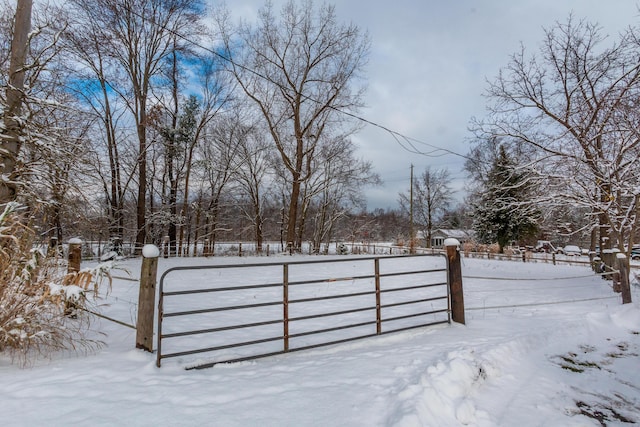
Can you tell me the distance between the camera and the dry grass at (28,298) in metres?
2.83

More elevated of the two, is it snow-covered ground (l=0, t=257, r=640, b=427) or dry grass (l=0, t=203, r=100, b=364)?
dry grass (l=0, t=203, r=100, b=364)

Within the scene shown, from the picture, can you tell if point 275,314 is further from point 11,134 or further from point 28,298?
point 11,134

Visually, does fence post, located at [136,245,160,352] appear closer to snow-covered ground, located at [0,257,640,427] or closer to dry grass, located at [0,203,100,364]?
snow-covered ground, located at [0,257,640,427]

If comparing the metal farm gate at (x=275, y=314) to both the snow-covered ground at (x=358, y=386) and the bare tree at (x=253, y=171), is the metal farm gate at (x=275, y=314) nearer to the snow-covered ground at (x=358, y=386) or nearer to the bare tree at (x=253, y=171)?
the snow-covered ground at (x=358, y=386)

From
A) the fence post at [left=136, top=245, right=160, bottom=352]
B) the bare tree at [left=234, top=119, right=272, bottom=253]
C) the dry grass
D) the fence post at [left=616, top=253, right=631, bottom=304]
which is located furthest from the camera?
the bare tree at [left=234, top=119, right=272, bottom=253]

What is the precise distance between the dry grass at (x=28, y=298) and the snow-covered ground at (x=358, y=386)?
0.71 ft

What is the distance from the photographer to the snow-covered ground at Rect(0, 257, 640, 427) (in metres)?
2.20

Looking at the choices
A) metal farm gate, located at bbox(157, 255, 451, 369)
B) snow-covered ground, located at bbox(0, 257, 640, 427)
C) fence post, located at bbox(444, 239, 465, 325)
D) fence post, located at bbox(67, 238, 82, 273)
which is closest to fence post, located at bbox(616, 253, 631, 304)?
snow-covered ground, located at bbox(0, 257, 640, 427)

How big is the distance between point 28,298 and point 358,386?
122 inches

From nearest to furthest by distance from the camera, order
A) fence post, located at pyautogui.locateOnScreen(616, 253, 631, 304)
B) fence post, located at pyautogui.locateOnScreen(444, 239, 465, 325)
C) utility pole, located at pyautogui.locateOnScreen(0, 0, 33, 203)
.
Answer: utility pole, located at pyautogui.locateOnScreen(0, 0, 33, 203), fence post, located at pyautogui.locateOnScreen(444, 239, 465, 325), fence post, located at pyautogui.locateOnScreen(616, 253, 631, 304)

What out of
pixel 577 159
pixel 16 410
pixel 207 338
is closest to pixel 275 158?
pixel 577 159

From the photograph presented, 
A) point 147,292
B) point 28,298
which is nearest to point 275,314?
point 147,292

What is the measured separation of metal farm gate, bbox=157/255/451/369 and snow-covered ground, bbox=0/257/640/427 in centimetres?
29

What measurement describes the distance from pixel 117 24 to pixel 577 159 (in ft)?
60.9
